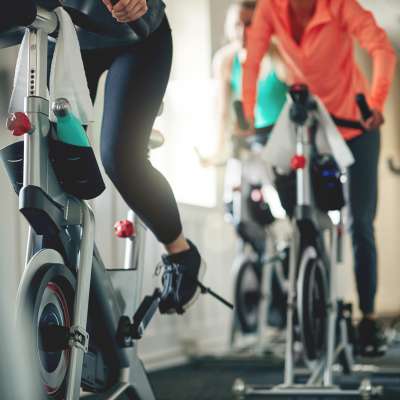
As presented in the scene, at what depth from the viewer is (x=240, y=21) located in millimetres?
Answer: 3092

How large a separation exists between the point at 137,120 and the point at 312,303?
103cm

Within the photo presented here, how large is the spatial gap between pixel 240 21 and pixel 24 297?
2233 millimetres

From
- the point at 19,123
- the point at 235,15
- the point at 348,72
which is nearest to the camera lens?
the point at 19,123

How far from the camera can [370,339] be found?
2.51 metres

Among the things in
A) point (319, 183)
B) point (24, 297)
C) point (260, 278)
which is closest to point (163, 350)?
point (260, 278)

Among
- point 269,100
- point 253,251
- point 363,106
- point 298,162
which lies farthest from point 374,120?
point 253,251

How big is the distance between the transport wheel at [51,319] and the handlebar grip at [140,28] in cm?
42

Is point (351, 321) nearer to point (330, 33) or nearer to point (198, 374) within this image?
point (198, 374)

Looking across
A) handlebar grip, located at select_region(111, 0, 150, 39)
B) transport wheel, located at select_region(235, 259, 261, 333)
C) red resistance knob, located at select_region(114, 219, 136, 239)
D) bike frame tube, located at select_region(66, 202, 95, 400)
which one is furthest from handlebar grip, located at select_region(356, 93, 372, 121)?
transport wheel, located at select_region(235, 259, 261, 333)

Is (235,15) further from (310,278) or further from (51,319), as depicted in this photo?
(51,319)

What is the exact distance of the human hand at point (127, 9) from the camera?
47.2 inches

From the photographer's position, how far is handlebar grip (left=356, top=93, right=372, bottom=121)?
2.11 meters

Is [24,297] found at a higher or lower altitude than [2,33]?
lower

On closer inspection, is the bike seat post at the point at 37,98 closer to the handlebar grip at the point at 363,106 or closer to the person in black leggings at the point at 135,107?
the person in black leggings at the point at 135,107
